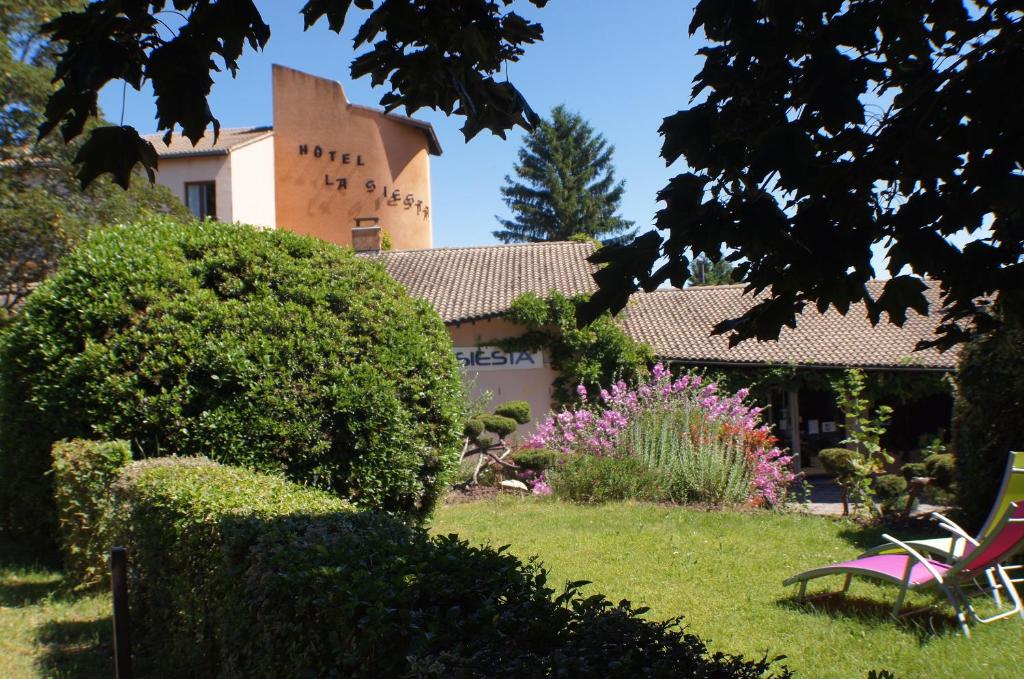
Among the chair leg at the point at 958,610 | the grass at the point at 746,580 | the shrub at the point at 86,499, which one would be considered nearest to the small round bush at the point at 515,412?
the grass at the point at 746,580

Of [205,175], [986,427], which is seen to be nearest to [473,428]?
[986,427]

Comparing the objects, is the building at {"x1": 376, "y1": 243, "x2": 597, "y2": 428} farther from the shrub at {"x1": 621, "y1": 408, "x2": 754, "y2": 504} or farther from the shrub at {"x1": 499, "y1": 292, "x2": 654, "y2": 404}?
the shrub at {"x1": 621, "y1": 408, "x2": 754, "y2": 504}

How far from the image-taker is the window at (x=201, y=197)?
2684cm

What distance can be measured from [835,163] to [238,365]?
510 centimetres

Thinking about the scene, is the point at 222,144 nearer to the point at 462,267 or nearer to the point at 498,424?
the point at 462,267

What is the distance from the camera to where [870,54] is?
3045 millimetres

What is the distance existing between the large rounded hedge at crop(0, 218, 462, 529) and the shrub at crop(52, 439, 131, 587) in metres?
0.35

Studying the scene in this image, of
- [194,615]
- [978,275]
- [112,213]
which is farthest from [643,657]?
[112,213]

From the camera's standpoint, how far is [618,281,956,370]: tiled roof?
23.3m

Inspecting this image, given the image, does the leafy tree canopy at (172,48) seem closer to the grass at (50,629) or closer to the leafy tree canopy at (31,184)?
the grass at (50,629)

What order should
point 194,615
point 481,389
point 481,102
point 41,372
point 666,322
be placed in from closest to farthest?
1. point 481,102
2. point 194,615
3. point 41,372
4. point 481,389
5. point 666,322

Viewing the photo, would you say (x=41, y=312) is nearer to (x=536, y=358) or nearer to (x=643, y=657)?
(x=643, y=657)

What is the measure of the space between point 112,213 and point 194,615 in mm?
13442

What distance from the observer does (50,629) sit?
599 cm
